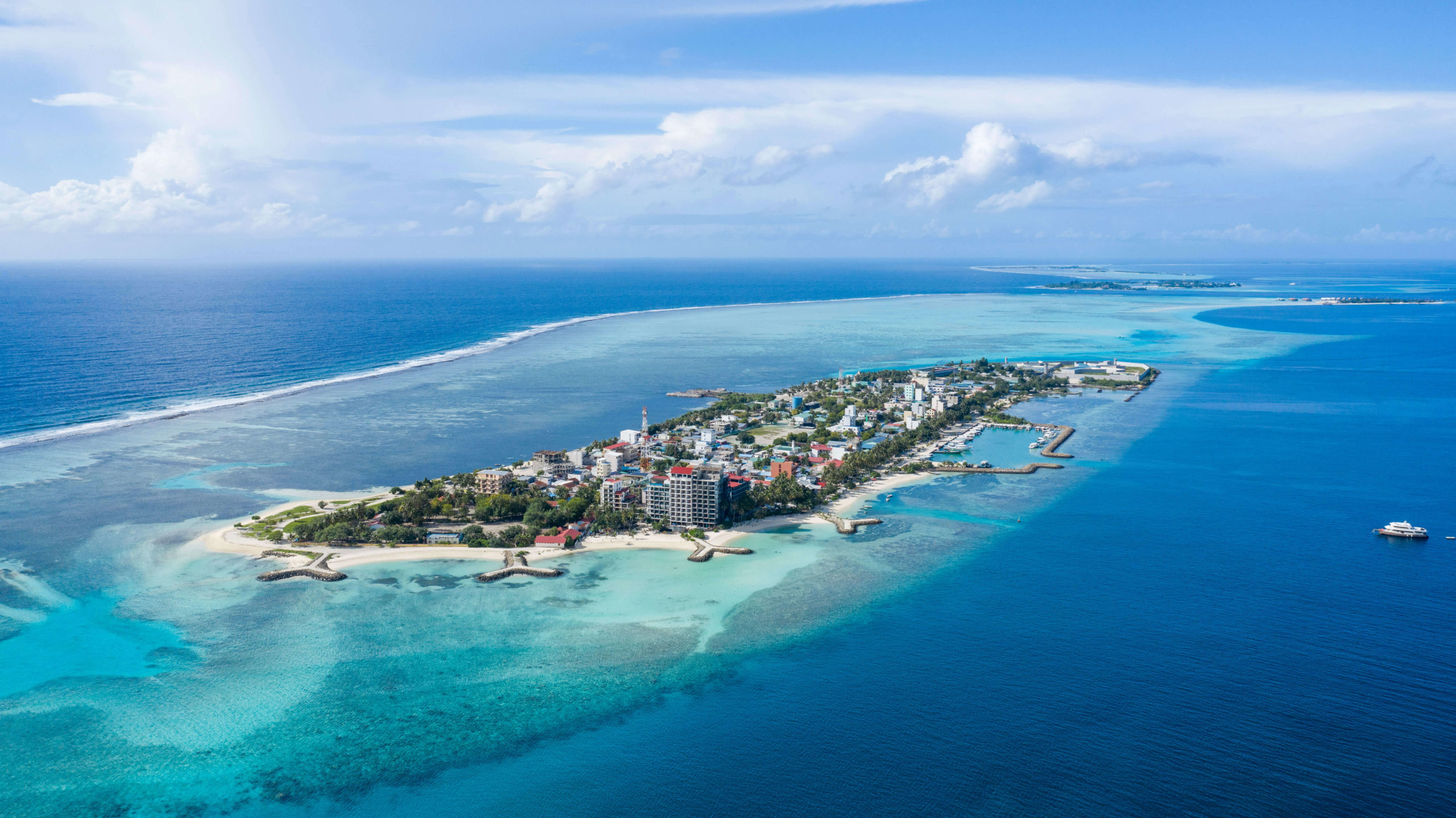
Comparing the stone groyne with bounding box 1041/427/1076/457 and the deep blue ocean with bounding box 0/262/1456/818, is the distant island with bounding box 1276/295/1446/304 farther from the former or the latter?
the stone groyne with bounding box 1041/427/1076/457

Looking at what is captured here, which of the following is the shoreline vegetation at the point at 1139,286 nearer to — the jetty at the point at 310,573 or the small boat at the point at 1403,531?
the small boat at the point at 1403,531

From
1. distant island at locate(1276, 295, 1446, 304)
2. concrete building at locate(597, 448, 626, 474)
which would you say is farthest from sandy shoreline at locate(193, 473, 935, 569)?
distant island at locate(1276, 295, 1446, 304)

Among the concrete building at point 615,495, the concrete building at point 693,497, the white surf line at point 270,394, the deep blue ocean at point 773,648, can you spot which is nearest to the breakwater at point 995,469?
the deep blue ocean at point 773,648

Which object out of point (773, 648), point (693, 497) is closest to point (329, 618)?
point (773, 648)

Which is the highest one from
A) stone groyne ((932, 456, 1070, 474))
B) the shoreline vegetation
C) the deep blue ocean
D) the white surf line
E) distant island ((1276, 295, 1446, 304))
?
the shoreline vegetation

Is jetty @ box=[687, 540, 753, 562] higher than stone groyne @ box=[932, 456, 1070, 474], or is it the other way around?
stone groyne @ box=[932, 456, 1070, 474]

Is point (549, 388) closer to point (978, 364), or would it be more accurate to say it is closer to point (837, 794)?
point (978, 364)

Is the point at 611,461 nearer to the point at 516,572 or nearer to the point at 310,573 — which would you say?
the point at 516,572
